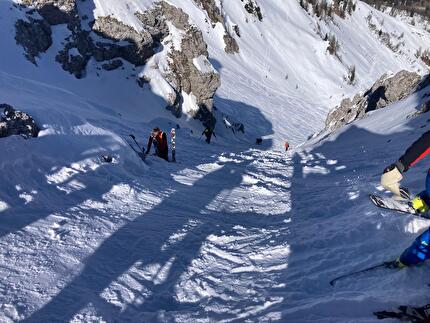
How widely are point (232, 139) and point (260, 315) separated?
2692cm

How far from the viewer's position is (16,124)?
9.90 m

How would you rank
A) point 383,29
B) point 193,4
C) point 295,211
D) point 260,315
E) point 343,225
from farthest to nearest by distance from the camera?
1. point 383,29
2. point 193,4
3. point 295,211
4. point 343,225
5. point 260,315

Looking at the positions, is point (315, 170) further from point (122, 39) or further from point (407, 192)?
point (122, 39)

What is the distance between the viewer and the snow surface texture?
5.41 meters

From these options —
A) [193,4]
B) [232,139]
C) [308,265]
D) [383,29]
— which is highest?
[383,29]

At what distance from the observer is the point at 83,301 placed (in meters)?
5.48

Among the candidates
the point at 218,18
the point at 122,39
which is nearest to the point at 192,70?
the point at 122,39

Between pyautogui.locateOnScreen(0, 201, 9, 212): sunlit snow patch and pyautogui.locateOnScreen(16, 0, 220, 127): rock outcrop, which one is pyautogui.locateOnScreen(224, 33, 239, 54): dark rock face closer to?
pyautogui.locateOnScreen(16, 0, 220, 127): rock outcrop

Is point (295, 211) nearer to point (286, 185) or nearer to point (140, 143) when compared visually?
point (286, 185)

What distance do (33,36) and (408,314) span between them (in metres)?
22.5

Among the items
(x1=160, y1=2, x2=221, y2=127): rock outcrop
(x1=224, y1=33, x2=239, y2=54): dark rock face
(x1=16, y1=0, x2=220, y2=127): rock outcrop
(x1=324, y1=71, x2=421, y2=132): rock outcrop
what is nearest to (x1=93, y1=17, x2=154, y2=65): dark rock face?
(x1=16, y1=0, x2=220, y2=127): rock outcrop

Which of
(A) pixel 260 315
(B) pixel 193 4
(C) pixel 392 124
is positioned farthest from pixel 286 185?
(B) pixel 193 4

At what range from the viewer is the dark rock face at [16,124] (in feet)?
31.4

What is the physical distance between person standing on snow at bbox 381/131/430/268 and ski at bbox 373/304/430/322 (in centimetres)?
89
